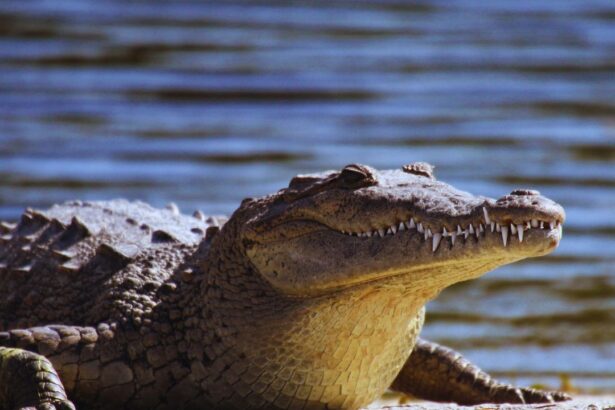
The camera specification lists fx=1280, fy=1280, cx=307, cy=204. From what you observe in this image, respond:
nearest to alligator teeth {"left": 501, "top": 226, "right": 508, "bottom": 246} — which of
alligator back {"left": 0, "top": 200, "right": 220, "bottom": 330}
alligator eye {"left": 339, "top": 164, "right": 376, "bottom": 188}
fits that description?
alligator eye {"left": 339, "top": 164, "right": 376, "bottom": 188}

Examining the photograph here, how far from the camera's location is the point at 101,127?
1266 cm

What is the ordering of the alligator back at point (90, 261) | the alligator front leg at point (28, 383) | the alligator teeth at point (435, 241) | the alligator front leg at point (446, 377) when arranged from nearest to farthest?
the alligator teeth at point (435, 241) → the alligator front leg at point (28, 383) → the alligator back at point (90, 261) → the alligator front leg at point (446, 377)

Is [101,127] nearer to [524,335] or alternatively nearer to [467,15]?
[524,335]

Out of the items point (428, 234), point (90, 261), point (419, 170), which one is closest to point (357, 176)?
point (419, 170)

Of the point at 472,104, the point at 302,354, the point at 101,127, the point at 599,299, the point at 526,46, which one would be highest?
the point at 526,46

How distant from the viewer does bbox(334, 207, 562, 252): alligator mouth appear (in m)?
3.64

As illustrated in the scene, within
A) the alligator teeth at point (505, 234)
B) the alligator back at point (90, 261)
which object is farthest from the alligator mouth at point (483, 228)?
the alligator back at point (90, 261)

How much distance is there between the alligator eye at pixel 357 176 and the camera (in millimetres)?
4164

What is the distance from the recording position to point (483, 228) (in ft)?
12.1

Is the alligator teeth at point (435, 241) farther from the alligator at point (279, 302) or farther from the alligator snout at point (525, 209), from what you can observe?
the alligator snout at point (525, 209)

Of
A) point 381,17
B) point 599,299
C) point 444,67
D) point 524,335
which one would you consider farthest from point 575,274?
point 381,17

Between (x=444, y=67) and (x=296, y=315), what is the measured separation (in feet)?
39.6

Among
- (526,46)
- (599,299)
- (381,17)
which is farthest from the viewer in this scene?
(381,17)

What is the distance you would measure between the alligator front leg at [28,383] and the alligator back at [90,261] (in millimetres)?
419
